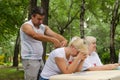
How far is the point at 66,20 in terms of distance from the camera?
3056cm

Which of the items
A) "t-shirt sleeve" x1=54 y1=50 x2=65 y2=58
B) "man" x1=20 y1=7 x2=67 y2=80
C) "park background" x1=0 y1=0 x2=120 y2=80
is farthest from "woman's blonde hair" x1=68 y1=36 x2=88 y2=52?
"park background" x1=0 y1=0 x2=120 y2=80

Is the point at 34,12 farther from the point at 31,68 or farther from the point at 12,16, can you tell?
the point at 12,16

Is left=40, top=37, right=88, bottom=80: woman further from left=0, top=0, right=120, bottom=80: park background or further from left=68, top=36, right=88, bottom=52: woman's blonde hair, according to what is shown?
left=0, top=0, right=120, bottom=80: park background

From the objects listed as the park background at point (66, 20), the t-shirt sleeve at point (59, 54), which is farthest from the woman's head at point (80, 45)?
the park background at point (66, 20)

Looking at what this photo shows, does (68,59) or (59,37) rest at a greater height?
(59,37)

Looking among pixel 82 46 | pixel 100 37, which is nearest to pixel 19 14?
pixel 82 46

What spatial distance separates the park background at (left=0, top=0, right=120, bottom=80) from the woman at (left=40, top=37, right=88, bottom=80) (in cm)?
526

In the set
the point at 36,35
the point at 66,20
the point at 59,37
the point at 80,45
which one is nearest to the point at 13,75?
the point at 59,37

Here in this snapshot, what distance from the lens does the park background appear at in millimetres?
17641

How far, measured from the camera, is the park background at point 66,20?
17.6 metres

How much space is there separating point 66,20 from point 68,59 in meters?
26.4

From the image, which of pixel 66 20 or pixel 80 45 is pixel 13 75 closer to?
pixel 66 20

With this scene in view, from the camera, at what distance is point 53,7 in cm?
2939

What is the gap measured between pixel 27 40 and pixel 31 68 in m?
0.38
